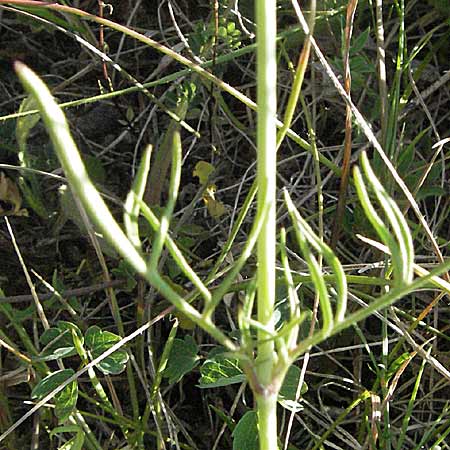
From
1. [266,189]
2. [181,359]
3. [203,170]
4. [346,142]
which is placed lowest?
[181,359]

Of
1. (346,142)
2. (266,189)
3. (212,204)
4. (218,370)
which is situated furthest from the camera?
(212,204)

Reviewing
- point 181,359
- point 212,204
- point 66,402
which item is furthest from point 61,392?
point 212,204

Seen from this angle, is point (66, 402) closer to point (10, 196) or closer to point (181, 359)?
point (181, 359)

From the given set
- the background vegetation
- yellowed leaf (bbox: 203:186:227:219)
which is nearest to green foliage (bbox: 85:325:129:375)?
the background vegetation

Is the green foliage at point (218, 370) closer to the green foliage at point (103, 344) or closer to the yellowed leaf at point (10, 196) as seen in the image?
the green foliage at point (103, 344)

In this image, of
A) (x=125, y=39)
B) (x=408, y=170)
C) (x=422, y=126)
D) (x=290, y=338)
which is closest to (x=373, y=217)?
(x=290, y=338)

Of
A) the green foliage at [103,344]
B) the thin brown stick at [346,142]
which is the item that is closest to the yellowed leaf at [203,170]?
the thin brown stick at [346,142]
